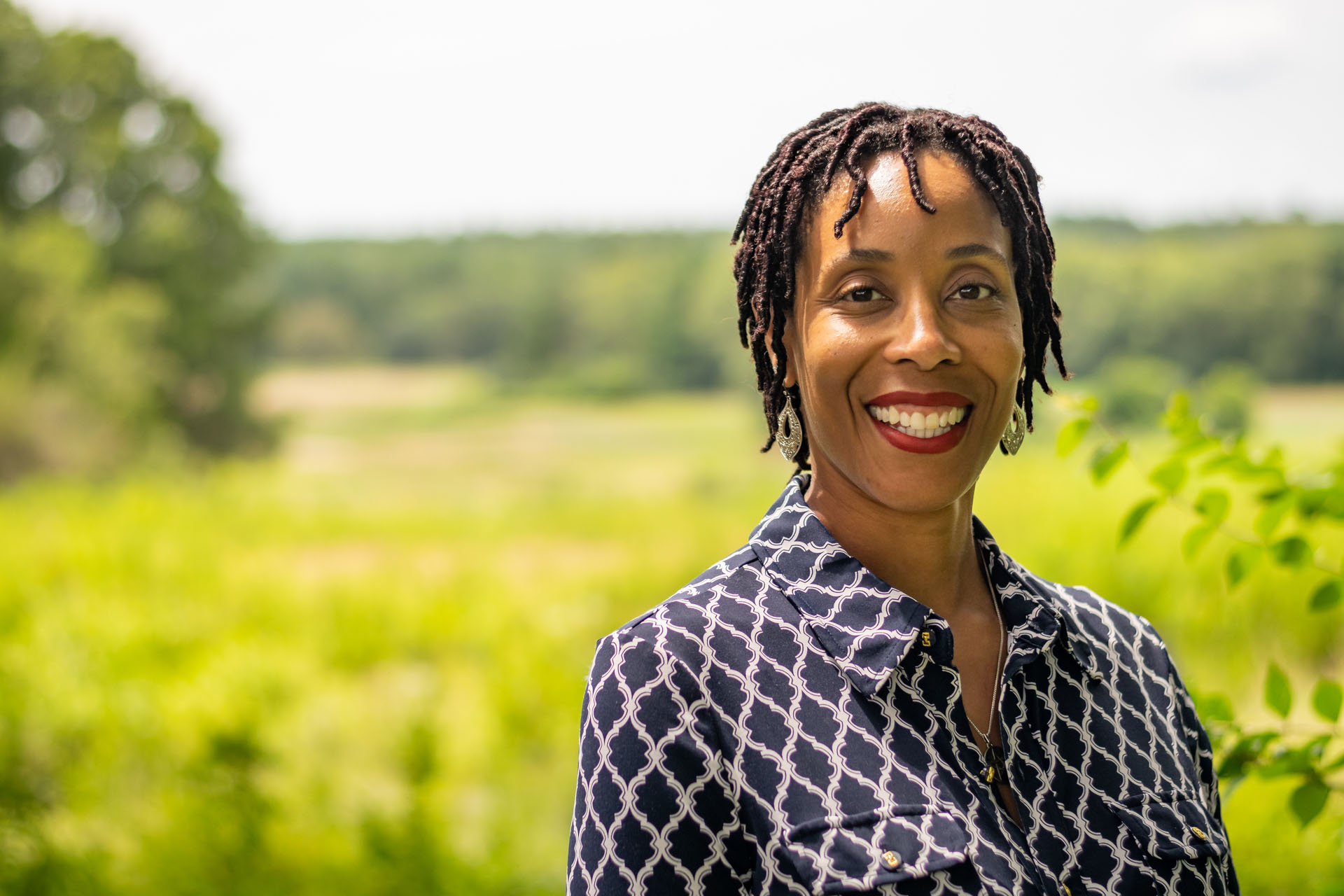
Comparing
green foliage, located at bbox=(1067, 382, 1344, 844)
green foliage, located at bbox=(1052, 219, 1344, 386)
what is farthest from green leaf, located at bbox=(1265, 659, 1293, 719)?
green foliage, located at bbox=(1052, 219, 1344, 386)

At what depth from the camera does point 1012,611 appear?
131cm

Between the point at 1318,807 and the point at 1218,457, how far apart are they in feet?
1.68

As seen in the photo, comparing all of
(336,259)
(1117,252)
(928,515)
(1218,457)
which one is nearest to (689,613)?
(928,515)

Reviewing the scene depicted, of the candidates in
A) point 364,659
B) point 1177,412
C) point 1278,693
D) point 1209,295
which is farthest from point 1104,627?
point 1209,295

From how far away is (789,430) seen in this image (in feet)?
4.52

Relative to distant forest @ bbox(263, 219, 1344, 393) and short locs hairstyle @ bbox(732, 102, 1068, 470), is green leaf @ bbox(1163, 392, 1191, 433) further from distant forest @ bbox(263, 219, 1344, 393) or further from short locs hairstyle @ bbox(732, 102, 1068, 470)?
distant forest @ bbox(263, 219, 1344, 393)

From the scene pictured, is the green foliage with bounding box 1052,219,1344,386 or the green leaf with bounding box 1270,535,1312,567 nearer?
the green leaf with bounding box 1270,535,1312,567

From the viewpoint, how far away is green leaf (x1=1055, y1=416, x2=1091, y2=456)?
1765 mm

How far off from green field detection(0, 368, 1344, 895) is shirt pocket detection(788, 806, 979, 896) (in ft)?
3.13

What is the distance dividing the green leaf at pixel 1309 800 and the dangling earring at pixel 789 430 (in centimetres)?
91

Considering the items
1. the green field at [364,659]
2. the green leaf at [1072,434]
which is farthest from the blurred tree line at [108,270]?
the green leaf at [1072,434]

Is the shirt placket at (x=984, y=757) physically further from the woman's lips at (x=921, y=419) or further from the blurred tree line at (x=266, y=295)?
the blurred tree line at (x=266, y=295)

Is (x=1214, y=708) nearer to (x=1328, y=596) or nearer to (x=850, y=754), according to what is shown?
(x=1328, y=596)

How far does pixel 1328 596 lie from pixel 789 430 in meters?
1.00
